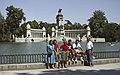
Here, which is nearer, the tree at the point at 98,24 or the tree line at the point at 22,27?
the tree line at the point at 22,27

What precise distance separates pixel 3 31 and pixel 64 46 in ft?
353

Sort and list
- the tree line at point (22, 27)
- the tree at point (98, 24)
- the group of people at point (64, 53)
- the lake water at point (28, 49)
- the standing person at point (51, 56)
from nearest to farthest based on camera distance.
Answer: the standing person at point (51, 56) < the group of people at point (64, 53) < the lake water at point (28, 49) < the tree line at point (22, 27) < the tree at point (98, 24)

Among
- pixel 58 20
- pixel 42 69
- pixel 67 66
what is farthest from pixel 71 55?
pixel 58 20

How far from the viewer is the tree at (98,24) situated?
13025 centimetres

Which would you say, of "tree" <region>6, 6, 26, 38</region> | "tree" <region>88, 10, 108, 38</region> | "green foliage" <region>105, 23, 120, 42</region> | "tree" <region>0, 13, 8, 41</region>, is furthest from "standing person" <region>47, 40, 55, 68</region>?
"tree" <region>88, 10, 108, 38</region>

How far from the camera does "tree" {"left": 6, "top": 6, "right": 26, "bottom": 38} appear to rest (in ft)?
410

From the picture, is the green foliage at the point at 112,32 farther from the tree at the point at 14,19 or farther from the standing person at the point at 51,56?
the standing person at the point at 51,56

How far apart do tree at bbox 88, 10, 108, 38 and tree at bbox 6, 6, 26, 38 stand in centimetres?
3259

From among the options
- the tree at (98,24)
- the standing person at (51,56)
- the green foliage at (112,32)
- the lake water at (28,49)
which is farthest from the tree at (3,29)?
the standing person at (51,56)

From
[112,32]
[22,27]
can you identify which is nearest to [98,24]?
[112,32]

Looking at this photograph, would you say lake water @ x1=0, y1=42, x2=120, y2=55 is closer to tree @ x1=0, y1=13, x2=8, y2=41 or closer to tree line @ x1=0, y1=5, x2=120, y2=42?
tree @ x1=0, y1=13, x2=8, y2=41

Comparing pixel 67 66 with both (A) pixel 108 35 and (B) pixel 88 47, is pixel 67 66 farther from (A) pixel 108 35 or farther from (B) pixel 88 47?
(A) pixel 108 35

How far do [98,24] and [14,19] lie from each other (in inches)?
1486

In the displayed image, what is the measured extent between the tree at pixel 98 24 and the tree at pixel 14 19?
107 feet
